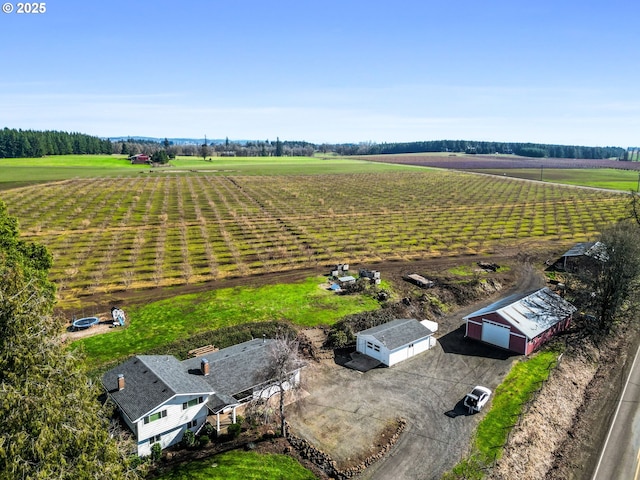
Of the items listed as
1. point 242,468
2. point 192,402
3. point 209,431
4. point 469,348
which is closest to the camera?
point 242,468

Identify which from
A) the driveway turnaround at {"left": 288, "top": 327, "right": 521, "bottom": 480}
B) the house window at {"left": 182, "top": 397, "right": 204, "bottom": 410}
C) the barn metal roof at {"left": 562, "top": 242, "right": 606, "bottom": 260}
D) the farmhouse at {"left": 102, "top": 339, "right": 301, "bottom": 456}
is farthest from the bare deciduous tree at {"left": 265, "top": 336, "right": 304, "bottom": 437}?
the barn metal roof at {"left": 562, "top": 242, "right": 606, "bottom": 260}

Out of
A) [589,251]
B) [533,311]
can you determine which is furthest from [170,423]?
[589,251]

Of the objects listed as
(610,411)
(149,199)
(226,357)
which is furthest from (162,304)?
(149,199)

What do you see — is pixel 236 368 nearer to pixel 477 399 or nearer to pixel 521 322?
pixel 477 399

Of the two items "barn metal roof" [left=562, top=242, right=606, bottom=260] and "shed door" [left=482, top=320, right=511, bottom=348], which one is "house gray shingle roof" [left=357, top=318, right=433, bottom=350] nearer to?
"shed door" [left=482, top=320, right=511, bottom=348]

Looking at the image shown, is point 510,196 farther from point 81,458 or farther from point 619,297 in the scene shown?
point 81,458

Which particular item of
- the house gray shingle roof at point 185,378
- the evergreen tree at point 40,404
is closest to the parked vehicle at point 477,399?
the house gray shingle roof at point 185,378
